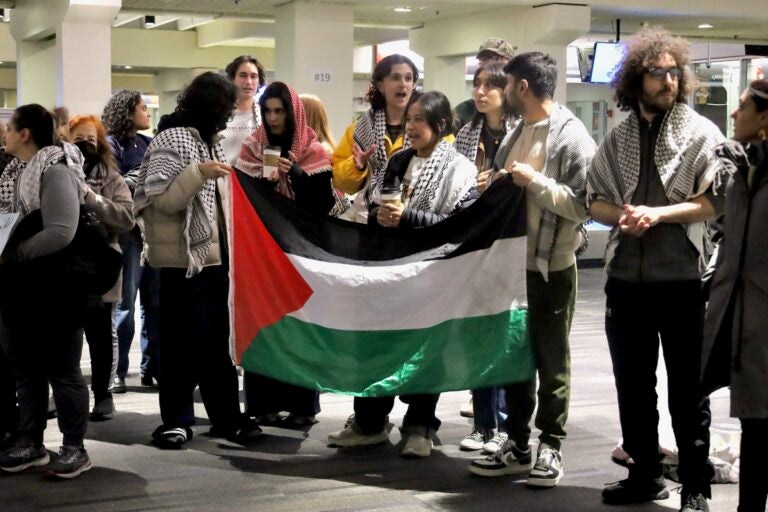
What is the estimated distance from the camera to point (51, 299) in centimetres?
387

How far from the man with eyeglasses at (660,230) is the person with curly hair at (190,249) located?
1615 millimetres

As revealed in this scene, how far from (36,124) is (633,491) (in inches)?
98.7

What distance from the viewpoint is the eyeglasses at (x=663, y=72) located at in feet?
11.2

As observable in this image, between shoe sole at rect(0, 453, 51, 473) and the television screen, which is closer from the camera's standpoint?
shoe sole at rect(0, 453, 51, 473)

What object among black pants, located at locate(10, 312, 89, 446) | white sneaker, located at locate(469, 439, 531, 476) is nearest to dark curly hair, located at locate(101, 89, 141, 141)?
black pants, located at locate(10, 312, 89, 446)

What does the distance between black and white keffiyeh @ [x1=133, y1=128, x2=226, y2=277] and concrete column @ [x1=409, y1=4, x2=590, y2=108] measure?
335 inches

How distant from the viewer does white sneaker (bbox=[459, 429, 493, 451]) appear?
4406mm

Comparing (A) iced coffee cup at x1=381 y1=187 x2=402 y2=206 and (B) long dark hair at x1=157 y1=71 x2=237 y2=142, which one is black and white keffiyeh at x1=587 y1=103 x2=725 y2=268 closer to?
(A) iced coffee cup at x1=381 y1=187 x2=402 y2=206

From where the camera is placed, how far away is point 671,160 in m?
3.43

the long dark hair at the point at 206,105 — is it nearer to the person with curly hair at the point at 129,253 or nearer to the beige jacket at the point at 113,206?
the beige jacket at the point at 113,206

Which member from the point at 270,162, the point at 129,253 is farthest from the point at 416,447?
the point at 129,253

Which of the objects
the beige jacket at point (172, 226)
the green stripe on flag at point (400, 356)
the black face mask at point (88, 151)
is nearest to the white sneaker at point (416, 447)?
the green stripe on flag at point (400, 356)

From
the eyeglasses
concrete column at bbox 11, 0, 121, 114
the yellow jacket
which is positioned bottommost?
the yellow jacket

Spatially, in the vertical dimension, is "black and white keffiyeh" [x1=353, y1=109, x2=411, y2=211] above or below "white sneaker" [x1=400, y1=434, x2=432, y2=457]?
above
